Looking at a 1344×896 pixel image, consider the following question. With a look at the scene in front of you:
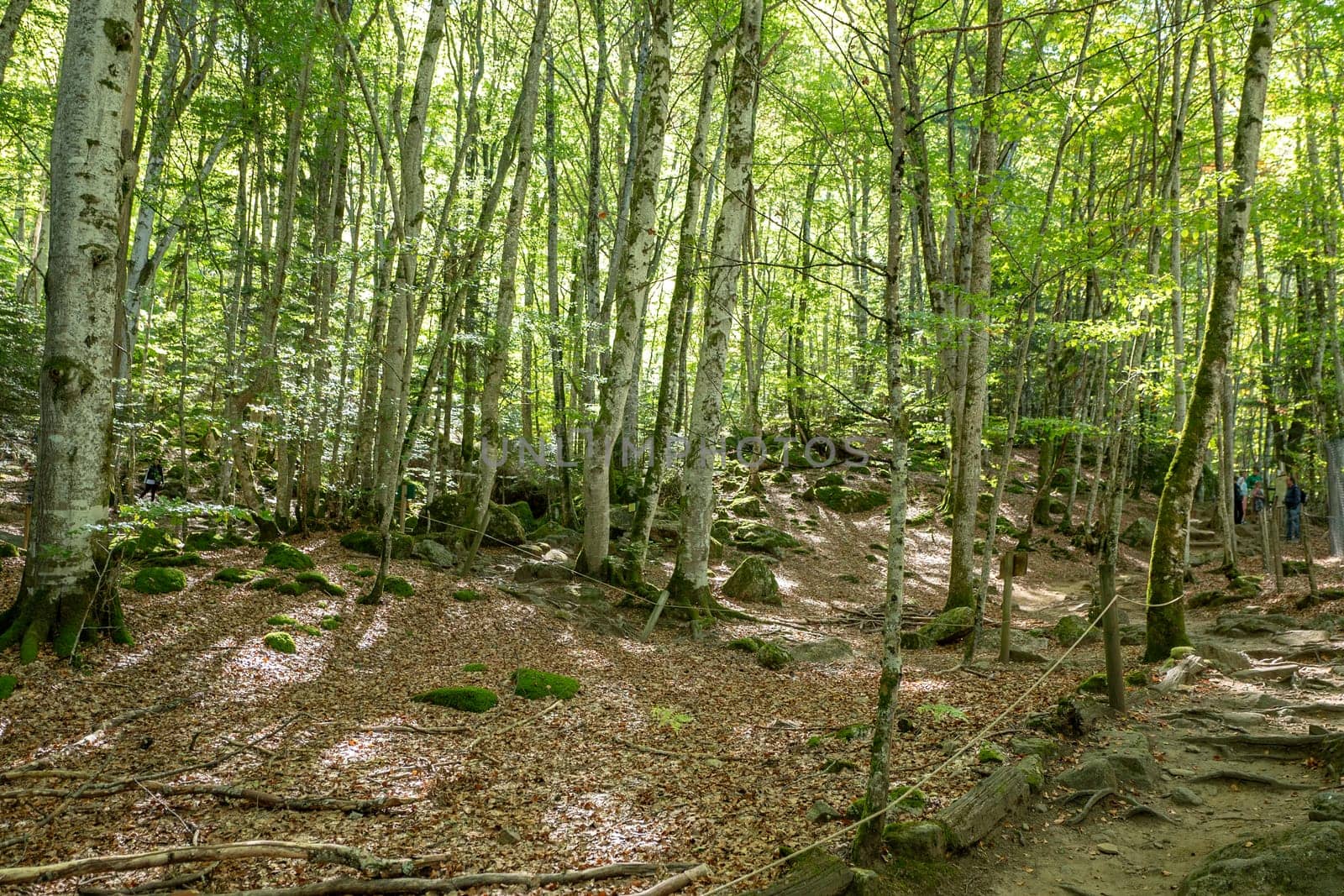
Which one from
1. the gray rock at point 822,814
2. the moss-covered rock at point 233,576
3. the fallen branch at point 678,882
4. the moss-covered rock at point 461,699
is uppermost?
the moss-covered rock at point 233,576

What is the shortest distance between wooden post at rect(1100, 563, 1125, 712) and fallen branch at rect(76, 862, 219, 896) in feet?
20.7

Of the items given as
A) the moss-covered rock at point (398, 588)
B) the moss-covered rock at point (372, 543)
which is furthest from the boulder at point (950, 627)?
the moss-covered rock at point (372, 543)

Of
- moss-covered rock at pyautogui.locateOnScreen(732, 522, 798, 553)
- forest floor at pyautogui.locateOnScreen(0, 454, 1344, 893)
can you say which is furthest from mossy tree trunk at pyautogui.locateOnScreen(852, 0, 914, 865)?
moss-covered rock at pyautogui.locateOnScreen(732, 522, 798, 553)

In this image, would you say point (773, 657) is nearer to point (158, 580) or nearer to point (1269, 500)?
point (158, 580)

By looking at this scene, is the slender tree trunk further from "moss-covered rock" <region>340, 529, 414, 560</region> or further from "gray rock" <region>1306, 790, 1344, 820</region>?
"moss-covered rock" <region>340, 529, 414, 560</region>

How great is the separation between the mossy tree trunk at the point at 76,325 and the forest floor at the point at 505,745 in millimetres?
498

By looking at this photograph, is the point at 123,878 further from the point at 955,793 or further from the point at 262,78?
the point at 262,78

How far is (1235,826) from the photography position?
4.27 m

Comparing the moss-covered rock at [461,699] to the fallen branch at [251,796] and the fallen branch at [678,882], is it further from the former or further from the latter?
the fallen branch at [678,882]

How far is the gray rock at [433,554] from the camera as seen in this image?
12.0 m

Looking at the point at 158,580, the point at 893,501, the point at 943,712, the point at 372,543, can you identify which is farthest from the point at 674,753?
the point at 372,543

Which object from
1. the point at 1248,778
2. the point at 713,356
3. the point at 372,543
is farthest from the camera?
the point at 372,543

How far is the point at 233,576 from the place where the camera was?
910 cm

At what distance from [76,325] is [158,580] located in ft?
11.6
